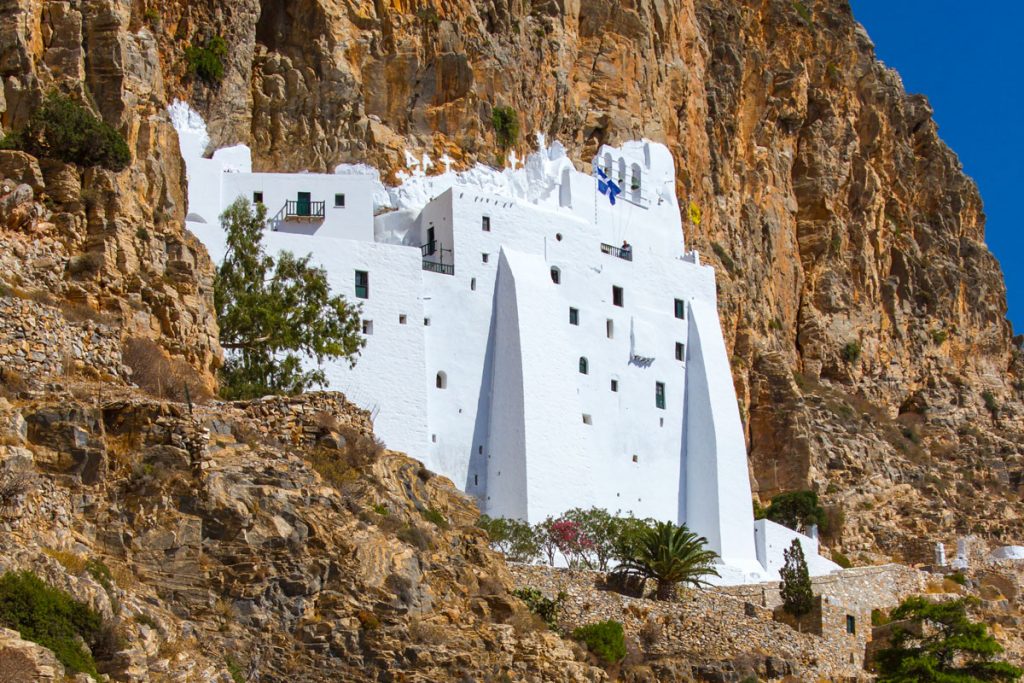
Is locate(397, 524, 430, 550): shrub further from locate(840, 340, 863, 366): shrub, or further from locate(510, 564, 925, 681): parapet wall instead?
locate(840, 340, 863, 366): shrub

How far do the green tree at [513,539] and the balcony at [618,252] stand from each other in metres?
10.7

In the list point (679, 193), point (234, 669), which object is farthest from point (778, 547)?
point (234, 669)

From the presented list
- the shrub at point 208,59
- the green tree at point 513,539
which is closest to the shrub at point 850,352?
the green tree at point 513,539

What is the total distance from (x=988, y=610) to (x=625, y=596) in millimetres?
15153

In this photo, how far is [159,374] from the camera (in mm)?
24156

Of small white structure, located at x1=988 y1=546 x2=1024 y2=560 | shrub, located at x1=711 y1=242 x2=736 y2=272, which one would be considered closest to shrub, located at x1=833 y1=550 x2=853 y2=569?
small white structure, located at x1=988 y1=546 x2=1024 y2=560

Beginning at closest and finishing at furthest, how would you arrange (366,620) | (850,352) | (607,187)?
(366,620) < (607,187) < (850,352)

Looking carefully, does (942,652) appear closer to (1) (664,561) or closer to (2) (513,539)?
(1) (664,561)

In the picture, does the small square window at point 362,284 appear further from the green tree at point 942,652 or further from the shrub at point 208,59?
the green tree at point 942,652

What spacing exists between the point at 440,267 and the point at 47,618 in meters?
24.0

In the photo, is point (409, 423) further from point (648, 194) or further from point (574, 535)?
point (648, 194)

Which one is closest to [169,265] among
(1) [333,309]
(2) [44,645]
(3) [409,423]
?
(1) [333,309]

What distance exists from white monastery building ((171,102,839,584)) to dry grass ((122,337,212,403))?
31.2 ft

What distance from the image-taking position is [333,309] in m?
35.6
